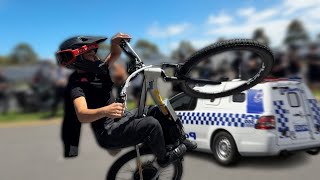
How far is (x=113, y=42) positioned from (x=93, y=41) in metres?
0.38

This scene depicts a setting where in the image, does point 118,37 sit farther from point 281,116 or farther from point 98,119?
point 281,116

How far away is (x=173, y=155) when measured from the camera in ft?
12.5

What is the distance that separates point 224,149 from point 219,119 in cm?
49

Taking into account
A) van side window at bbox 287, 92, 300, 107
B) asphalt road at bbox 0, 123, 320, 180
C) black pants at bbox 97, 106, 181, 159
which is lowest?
asphalt road at bbox 0, 123, 320, 180

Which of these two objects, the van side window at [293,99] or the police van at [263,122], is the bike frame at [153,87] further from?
the van side window at [293,99]

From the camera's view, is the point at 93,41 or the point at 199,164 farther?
the point at 199,164

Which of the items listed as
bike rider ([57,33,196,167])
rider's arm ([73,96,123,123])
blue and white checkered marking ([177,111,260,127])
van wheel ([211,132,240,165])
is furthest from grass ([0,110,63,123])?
rider's arm ([73,96,123,123])

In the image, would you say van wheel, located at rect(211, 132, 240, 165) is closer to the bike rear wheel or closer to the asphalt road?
the asphalt road

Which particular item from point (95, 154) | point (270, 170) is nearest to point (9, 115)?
point (95, 154)

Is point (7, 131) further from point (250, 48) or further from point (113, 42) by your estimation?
point (250, 48)

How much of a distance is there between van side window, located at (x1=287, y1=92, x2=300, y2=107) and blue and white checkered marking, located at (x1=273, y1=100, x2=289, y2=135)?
22 cm

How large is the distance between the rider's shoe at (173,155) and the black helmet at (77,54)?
3.35 ft

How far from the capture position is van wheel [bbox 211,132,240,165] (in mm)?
6160

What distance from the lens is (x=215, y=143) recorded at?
6.49 m
